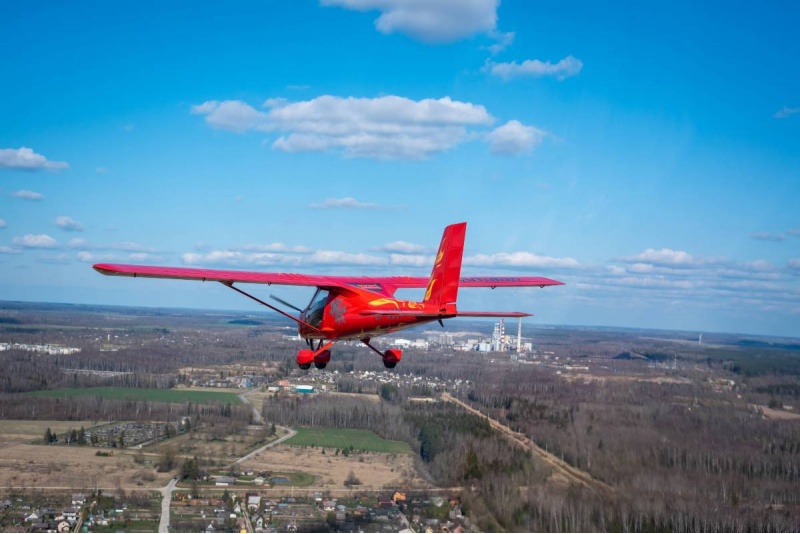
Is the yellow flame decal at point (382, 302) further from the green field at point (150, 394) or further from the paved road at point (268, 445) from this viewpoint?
the green field at point (150, 394)

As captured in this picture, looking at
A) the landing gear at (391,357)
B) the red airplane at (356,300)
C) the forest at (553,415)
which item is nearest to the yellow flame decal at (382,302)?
the red airplane at (356,300)

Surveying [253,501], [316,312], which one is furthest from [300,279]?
[253,501]

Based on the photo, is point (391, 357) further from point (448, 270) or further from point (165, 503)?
point (165, 503)

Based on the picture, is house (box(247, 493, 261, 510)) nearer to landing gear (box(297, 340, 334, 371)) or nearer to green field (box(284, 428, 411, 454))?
green field (box(284, 428, 411, 454))

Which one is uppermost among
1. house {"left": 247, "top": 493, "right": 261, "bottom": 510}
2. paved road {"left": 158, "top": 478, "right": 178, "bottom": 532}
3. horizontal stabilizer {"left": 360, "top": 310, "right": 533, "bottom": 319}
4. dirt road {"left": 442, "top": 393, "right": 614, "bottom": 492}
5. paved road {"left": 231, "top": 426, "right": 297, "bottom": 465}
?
horizontal stabilizer {"left": 360, "top": 310, "right": 533, "bottom": 319}

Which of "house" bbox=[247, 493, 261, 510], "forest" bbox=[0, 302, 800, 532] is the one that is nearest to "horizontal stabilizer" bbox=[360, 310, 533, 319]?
"forest" bbox=[0, 302, 800, 532]

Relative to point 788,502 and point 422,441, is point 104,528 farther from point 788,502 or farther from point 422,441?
point 788,502

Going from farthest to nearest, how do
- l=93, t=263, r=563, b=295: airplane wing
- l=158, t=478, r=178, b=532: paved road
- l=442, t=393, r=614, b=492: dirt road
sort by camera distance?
l=442, t=393, r=614, b=492: dirt road < l=158, t=478, r=178, b=532: paved road < l=93, t=263, r=563, b=295: airplane wing
